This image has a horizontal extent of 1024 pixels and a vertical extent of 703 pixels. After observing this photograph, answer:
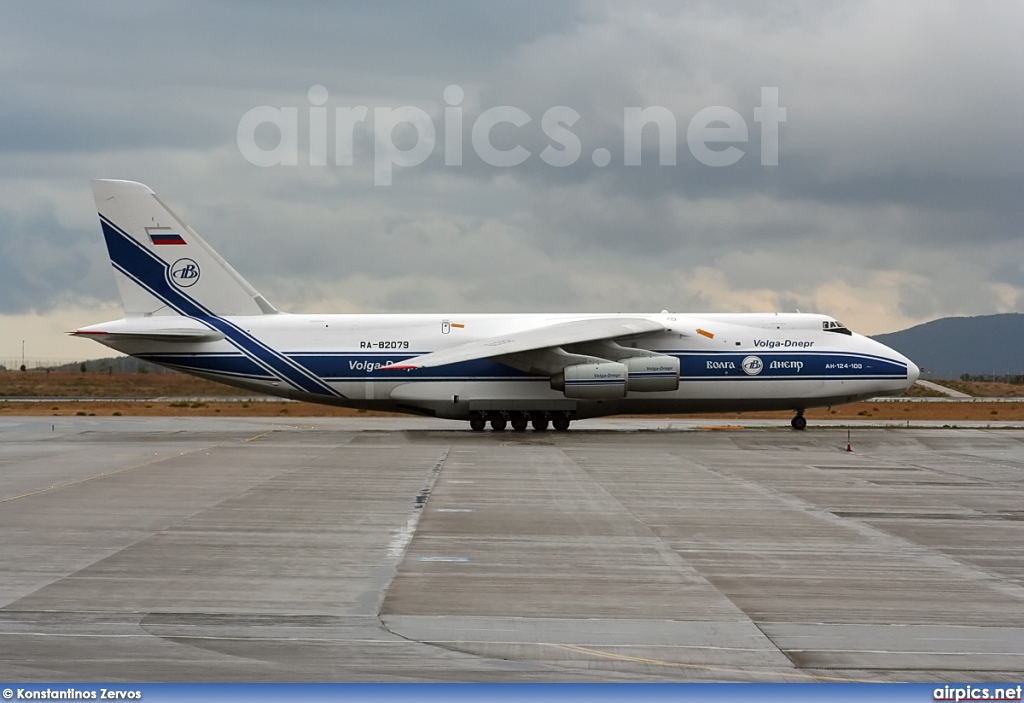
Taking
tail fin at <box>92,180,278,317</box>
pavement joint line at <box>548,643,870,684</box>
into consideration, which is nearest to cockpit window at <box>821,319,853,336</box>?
tail fin at <box>92,180,278,317</box>

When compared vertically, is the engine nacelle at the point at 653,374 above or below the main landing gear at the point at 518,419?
above

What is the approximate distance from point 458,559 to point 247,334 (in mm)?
24020

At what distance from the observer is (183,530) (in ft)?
46.9

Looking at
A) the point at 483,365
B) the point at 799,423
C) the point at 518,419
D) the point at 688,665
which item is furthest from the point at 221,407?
the point at 688,665

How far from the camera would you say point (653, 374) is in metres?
33.9

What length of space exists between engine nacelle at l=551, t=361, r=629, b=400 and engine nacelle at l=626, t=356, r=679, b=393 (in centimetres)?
53

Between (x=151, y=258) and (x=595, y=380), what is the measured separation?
48.1 feet

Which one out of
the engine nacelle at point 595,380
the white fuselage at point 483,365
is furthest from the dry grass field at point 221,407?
the engine nacelle at point 595,380

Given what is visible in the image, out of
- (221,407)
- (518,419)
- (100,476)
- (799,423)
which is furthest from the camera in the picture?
(221,407)

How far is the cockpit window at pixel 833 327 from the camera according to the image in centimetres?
3624

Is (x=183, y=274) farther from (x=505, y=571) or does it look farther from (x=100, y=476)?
(x=505, y=571)

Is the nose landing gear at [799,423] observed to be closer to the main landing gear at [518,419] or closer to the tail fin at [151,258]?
the main landing gear at [518,419]

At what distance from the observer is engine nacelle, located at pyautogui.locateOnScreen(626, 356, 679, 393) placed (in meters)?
33.9

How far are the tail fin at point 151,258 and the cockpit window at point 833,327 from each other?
19387mm
